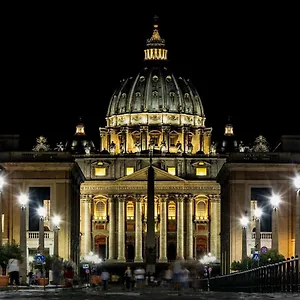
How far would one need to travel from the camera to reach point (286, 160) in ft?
497

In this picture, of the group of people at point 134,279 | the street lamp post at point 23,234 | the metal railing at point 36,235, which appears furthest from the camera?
the metal railing at point 36,235

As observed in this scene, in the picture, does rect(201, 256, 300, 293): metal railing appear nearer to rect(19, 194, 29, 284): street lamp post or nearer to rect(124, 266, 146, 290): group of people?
rect(19, 194, 29, 284): street lamp post

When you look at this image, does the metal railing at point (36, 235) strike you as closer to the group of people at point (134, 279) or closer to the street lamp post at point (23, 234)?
the group of people at point (134, 279)

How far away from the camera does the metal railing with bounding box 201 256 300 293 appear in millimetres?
48188

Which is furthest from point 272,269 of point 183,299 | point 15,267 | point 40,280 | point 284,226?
point 284,226

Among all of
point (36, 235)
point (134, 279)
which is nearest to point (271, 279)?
point (134, 279)

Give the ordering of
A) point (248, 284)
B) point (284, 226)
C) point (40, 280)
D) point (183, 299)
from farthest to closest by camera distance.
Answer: point (284, 226)
point (40, 280)
point (248, 284)
point (183, 299)

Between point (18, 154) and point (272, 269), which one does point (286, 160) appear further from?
point (272, 269)

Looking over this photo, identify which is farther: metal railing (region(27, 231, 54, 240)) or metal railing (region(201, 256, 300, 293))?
metal railing (region(27, 231, 54, 240))

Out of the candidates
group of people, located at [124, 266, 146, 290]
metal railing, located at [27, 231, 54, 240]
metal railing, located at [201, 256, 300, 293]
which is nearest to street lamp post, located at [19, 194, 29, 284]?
group of people, located at [124, 266, 146, 290]

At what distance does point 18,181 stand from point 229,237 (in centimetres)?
2345

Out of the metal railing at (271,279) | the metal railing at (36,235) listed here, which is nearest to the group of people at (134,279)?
the metal railing at (271,279)

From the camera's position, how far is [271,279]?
5275 cm

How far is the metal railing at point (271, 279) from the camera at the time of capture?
48188 millimetres
